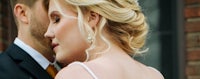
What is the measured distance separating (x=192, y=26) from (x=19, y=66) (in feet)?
6.23

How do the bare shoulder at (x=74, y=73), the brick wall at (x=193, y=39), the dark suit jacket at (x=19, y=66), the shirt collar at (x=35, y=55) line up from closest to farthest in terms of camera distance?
the bare shoulder at (x=74, y=73)
the dark suit jacket at (x=19, y=66)
the shirt collar at (x=35, y=55)
the brick wall at (x=193, y=39)

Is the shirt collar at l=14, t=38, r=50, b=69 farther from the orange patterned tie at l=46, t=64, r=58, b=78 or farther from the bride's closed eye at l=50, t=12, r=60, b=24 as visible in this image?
the bride's closed eye at l=50, t=12, r=60, b=24

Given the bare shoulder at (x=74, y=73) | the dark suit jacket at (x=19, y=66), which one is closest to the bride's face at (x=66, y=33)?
the bare shoulder at (x=74, y=73)

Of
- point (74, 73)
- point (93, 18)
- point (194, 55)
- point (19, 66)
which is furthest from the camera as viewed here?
point (194, 55)

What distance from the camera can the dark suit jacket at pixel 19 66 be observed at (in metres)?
3.13

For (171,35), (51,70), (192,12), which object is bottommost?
(171,35)

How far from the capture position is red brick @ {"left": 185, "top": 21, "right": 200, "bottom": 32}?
4676mm

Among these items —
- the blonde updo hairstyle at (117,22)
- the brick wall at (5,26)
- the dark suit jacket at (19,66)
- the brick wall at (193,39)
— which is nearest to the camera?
the blonde updo hairstyle at (117,22)

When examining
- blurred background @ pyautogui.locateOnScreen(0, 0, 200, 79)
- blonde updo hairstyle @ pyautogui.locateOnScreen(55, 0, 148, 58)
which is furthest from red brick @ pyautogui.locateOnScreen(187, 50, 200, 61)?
blonde updo hairstyle @ pyautogui.locateOnScreen(55, 0, 148, 58)

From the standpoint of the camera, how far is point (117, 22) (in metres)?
2.61

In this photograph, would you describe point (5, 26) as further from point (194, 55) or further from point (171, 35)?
point (194, 55)

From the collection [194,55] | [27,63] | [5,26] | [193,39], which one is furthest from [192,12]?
[27,63]

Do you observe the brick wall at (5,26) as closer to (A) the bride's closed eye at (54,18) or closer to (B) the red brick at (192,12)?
(B) the red brick at (192,12)

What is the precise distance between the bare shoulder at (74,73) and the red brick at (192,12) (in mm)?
2420
